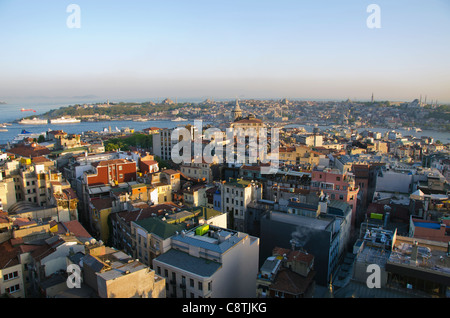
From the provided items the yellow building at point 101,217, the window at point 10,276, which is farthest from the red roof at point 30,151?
the window at point 10,276

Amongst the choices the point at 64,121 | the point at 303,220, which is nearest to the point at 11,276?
the point at 303,220

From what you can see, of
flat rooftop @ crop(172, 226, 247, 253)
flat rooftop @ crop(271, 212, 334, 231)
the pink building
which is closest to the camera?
flat rooftop @ crop(172, 226, 247, 253)

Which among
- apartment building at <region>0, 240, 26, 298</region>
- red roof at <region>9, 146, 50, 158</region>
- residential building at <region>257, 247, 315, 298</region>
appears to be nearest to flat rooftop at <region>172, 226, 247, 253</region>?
residential building at <region>257, 247, 315, 298</region>

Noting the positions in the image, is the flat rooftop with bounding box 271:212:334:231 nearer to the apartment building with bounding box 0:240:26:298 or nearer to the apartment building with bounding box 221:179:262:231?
the apartment building with bounding box 221:179:262:231

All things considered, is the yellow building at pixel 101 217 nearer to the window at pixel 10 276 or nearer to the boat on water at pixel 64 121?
the window at pixel 10 276
